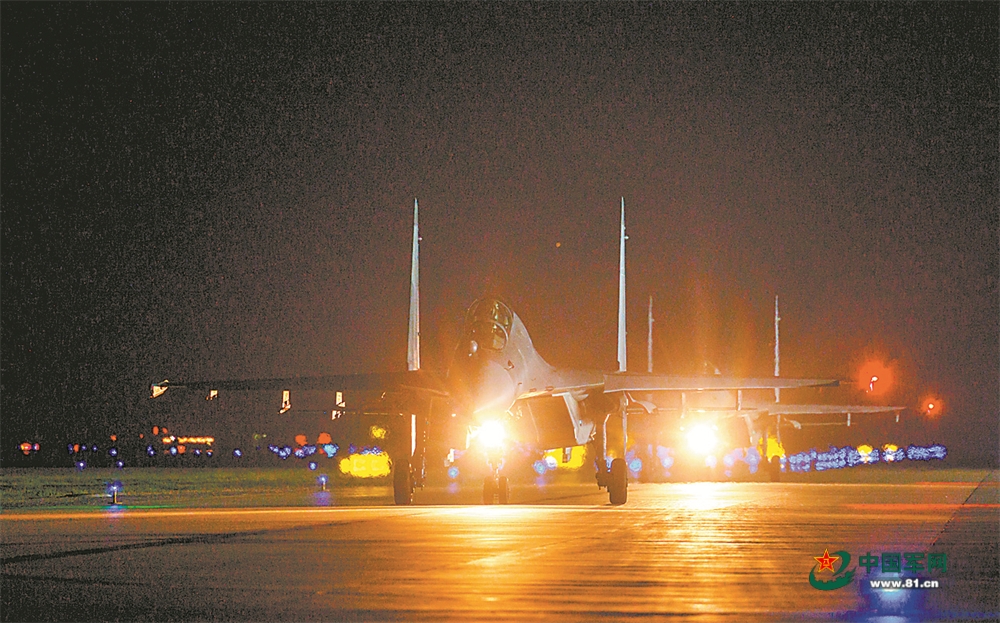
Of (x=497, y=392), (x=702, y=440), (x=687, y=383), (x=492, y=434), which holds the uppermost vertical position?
(x=687, y=383)

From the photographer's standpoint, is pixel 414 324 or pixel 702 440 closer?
pixel 414 324

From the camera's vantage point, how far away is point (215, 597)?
38.6 feet

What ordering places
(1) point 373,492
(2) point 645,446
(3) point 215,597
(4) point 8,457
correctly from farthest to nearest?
(4) point 8,457
(2) point 645,446
(1) point 373,492
(3) point 215,597

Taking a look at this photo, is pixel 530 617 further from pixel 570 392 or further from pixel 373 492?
pixel 373 492

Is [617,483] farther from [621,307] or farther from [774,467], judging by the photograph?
[774,467]

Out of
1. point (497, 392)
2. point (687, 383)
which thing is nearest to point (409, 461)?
point (497, 392)

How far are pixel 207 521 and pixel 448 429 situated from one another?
7.70 metres

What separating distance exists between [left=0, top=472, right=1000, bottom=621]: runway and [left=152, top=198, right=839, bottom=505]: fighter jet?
9.68ft

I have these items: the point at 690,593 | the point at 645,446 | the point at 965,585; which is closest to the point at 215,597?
the point at 690,593

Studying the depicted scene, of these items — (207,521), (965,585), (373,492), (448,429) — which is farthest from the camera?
(373,492)

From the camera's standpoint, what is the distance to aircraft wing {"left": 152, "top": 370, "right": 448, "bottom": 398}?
29938 mm

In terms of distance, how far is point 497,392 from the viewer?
27.1m

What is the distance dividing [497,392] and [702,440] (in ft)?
119

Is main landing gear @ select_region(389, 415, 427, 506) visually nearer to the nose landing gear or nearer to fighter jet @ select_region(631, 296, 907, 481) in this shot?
the nose landing gear
